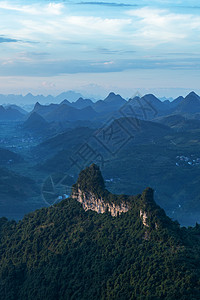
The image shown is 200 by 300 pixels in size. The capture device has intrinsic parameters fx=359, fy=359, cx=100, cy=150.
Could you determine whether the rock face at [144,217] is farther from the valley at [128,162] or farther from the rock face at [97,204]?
the valley at [128,162]

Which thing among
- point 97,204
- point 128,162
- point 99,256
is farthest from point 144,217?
point 128,162

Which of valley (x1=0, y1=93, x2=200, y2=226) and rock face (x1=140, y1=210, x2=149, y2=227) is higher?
valley (x1=0, y1=93, x2=200, y2=226)

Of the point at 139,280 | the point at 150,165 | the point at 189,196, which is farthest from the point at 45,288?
the point at 150,165

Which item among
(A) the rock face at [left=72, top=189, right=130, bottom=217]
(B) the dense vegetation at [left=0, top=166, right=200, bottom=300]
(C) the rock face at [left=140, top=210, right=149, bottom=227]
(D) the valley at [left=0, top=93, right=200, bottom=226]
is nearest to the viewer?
(B) the dense vegetation at [left=0, top=166, right=200, bottom=300]

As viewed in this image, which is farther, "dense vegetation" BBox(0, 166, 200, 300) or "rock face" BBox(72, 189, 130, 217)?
"rock face" BBox(72, 189, 130, 217)

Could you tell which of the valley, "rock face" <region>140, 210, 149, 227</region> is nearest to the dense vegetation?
"rock face" <region>140, 210, 149, 227</region>

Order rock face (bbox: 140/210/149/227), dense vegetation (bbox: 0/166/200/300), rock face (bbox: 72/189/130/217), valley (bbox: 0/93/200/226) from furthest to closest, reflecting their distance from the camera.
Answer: valley (bbox: 0/93/200/226) → rock face (bbox: 72/189/130/217) → rock face (bbox: 140/210/149/227) → dense vegetation (bbox: 0/166/200/300)

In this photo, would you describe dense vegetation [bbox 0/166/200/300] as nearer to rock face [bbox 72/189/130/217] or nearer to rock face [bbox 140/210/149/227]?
rock face [bbox 140/210/149/227]
